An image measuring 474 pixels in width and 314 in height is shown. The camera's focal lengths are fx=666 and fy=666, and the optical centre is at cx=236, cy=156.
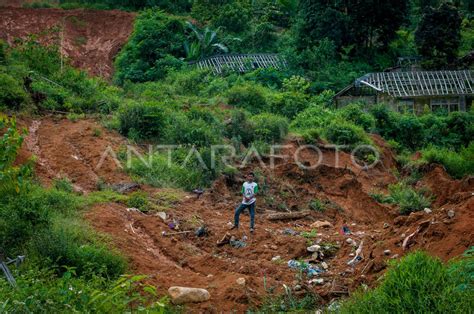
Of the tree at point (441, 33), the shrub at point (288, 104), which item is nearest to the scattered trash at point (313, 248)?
the shrub at point (288, 104)

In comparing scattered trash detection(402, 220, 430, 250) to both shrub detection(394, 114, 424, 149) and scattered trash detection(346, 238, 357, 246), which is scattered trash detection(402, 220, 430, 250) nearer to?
scattered trash detection(346, 238, 357, 246)

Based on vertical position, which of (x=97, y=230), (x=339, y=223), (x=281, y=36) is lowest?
(x=339, y=223)

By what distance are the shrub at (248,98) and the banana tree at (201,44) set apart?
26.6 feet

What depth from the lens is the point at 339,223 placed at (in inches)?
598

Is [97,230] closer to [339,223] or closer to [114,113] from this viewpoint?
[339,223]

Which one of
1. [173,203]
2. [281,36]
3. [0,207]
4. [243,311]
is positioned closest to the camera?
[243,311]

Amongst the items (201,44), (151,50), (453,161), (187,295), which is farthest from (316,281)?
(201,44)

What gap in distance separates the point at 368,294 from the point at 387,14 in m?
25.6

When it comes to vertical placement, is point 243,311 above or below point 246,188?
below

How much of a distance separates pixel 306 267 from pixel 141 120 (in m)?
8.40

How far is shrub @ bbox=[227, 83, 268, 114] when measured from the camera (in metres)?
22.2

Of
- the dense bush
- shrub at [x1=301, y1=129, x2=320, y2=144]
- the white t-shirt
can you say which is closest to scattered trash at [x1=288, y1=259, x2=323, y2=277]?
the white t-shirt

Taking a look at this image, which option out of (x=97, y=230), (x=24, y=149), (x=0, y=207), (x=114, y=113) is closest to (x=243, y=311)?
(x=97, y=230)

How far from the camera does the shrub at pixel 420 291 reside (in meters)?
7.59
